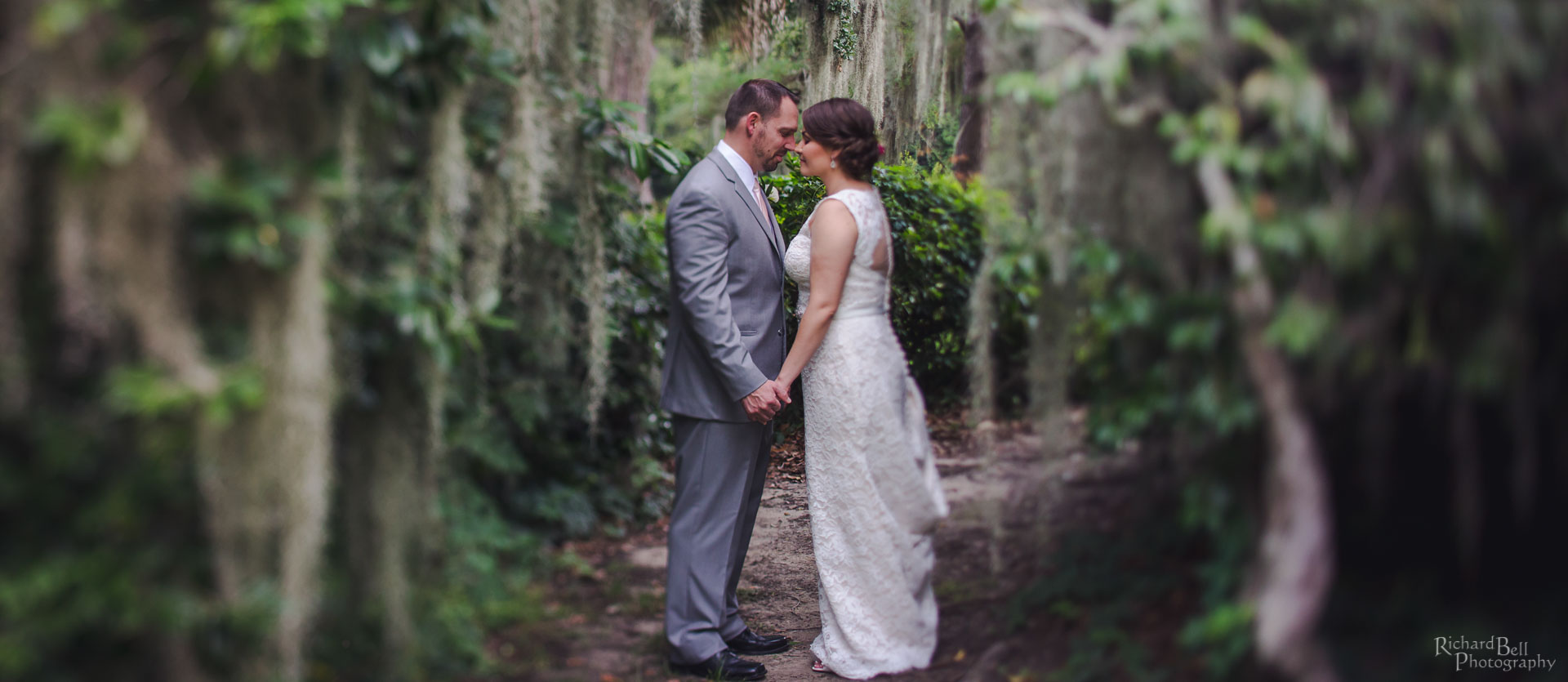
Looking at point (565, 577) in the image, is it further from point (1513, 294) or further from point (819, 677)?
point (1513, 294)

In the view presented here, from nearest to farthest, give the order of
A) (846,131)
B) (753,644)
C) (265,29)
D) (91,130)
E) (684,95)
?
1. (91,130)
2. (265,29)
3. (846,131)
4. (753,644)
5. (684,95)

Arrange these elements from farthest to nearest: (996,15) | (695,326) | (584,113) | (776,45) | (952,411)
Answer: (776,45) < (952,411) < (695,326) < (584,113) < (996,15)

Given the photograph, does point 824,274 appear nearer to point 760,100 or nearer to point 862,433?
point 862,433

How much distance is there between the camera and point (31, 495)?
1709 mm

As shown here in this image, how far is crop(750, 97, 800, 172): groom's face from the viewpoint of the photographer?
3.11 m

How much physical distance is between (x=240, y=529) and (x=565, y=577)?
104cm

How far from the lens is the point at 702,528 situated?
293 cm

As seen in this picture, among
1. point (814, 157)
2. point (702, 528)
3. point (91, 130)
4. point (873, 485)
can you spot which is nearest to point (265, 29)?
point (91, 130)

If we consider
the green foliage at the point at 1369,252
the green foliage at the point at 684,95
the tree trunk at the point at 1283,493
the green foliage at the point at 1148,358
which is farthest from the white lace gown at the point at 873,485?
the green foliage at the point at 684,95

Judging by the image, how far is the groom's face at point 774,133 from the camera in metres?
3.11

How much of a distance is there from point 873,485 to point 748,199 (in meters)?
1.04

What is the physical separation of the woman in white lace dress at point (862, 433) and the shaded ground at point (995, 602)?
133 millimetres

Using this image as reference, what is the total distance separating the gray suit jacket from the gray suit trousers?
3.3 inches

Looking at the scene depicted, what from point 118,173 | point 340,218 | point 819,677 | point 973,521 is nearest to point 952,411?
point 973,521
